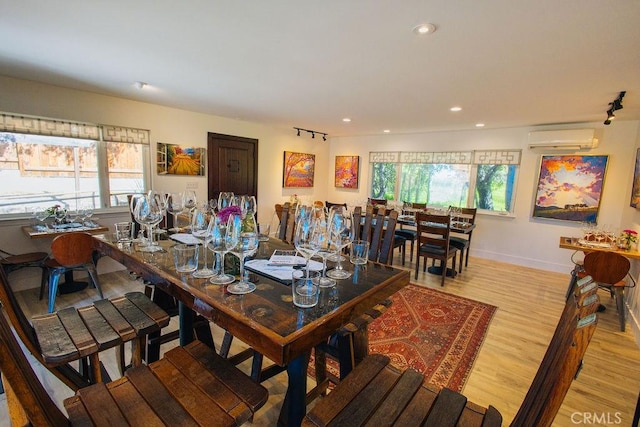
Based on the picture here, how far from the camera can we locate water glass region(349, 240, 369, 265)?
1.62 metres

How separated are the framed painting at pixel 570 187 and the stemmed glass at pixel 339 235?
15.3 feet

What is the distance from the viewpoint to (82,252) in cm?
292

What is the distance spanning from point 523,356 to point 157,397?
8.84 feet

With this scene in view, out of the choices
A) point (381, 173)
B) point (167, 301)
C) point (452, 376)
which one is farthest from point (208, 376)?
point (381, 173)

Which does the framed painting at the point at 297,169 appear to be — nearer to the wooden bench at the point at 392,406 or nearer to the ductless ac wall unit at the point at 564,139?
the ductless ac wall unit at the point at 564,139

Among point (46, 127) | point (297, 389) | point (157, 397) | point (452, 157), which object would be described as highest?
Result: point (452, 157)

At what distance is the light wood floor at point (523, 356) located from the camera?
1881 millimetres

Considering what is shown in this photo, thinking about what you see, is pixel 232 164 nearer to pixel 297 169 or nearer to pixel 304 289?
pixel 297 169

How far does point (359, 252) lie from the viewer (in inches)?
64.3

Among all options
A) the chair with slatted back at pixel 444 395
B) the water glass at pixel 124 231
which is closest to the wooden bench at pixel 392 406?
the chair with slatted back at pixel 444 395

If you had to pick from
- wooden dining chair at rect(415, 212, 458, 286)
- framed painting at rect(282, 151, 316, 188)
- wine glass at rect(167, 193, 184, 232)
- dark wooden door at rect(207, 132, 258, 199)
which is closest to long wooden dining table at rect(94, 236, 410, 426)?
wine glass at rect(167, 193, 184, 232)

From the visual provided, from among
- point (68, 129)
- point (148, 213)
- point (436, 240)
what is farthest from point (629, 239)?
point (68, 129)

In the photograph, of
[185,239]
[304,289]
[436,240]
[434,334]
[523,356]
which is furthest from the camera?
[436,240]
